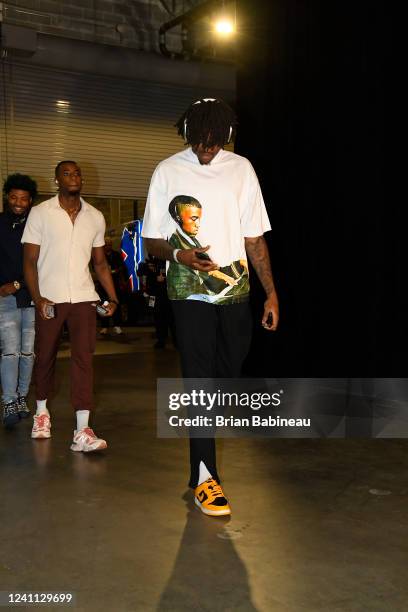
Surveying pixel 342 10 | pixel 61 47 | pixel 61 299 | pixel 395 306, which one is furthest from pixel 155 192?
pixel 61 47

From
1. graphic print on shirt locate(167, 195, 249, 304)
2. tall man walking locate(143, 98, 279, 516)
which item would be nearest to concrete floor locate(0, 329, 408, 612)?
tall man walking locate(143, 98, 279, 516)

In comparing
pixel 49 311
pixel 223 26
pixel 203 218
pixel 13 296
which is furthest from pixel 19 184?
pixel 223 26

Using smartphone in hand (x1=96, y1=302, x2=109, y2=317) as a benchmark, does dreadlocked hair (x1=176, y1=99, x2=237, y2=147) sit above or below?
above

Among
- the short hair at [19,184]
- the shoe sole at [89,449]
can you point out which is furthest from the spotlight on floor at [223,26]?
the shoe sole at [89,449]

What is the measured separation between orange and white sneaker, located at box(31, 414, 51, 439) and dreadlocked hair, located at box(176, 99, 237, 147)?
1.89m

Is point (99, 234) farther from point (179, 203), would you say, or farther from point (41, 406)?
point (179, 203)

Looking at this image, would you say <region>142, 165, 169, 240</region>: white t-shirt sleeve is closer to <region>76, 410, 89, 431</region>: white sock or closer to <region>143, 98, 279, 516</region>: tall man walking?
<region>143, 98, 279, 516</region>: tall man walking

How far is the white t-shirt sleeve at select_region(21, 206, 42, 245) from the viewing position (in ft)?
12.4

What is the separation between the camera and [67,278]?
148 inches

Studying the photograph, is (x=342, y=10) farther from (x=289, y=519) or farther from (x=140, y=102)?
(x=140, y=102)

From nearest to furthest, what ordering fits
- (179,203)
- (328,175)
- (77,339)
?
(179,203) → (77,339) → (328,175)

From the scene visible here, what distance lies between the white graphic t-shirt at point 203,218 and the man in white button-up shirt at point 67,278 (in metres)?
1.04

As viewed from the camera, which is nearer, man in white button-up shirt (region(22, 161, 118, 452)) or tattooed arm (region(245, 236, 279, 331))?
tattooed arm (region(245, 236, 279, 331))

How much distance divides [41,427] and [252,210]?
1.86 meters
